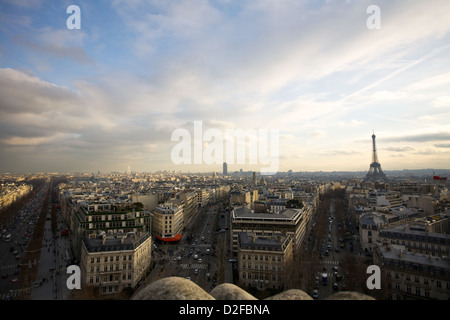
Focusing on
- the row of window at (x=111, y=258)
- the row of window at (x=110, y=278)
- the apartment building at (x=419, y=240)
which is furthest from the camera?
the apartment building at (x=419, y=240)

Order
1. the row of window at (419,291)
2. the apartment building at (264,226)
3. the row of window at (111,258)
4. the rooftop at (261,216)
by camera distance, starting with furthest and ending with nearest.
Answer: the rooftop at (261,216), the apartment building at (264,226), the row of window at (111,258), the row of window at (419,291)

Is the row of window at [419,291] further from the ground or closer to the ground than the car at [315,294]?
further from the ground

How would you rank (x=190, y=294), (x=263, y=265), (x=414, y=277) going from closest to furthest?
(x=190, y=294) < (x=414, y=277) < (x=263, y=265)

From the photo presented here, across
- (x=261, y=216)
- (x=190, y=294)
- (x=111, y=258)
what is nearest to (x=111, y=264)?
(x=111, y=258)

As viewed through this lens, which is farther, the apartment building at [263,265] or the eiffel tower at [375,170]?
the eiffel tower at [375,170]

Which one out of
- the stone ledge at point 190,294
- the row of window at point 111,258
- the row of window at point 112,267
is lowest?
the row of window at point 112,267

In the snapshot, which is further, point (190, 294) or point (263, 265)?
point (263, 265)

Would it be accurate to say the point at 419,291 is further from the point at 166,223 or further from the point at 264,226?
the point at 166,223

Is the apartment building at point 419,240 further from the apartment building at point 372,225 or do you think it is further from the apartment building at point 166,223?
the apartment building at point 166,223

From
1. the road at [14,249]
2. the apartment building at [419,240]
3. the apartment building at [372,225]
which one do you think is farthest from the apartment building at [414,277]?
the road at [14,249]
